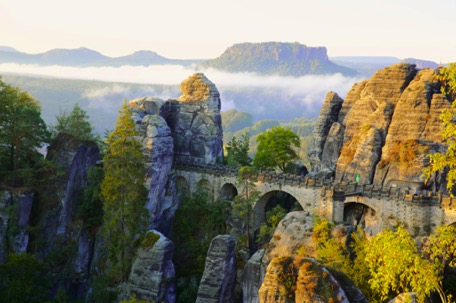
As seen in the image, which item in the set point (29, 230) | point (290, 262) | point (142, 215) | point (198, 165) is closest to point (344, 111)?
point (198, 165)

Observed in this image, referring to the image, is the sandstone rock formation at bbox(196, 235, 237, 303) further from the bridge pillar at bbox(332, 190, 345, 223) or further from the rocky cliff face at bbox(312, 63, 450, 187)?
the rocky cliff face at bbox(312, 63, 450, 187)

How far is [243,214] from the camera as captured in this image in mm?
50781

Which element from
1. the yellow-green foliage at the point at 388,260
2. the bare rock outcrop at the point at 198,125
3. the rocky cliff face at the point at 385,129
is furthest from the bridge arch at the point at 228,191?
the yellow-green foliage at the point at 388,260

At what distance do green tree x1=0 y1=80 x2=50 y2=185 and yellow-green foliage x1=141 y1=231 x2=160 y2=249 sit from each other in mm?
13319

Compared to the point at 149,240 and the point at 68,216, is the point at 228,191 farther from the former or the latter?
the point at 68,216

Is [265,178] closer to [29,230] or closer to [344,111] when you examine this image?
[344,111]

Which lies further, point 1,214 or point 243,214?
point 243,214

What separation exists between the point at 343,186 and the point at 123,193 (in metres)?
20.4

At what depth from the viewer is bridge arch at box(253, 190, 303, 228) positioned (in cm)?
5422

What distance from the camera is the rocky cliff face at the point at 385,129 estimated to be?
4947cm

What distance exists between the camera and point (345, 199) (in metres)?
48.3

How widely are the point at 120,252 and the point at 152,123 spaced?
14.4 m

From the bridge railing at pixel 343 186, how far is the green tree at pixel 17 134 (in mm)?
17016

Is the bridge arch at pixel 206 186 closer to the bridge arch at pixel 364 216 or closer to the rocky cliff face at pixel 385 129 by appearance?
the rocky cliff face at pixel 385 129
